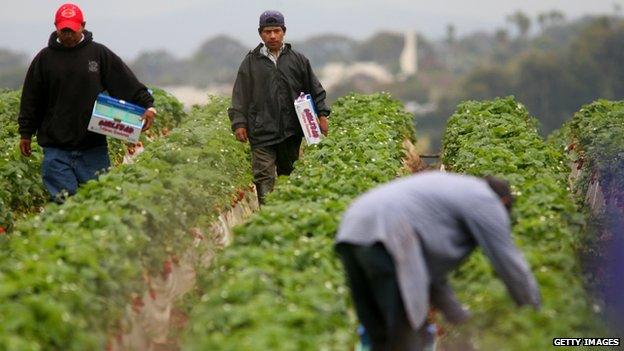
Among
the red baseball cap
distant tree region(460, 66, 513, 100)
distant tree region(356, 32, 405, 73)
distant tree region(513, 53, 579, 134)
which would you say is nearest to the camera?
the red baseball cap

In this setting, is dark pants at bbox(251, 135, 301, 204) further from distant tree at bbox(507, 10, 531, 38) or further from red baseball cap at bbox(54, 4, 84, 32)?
distant tree at bbox(507, 10, 531, 38)

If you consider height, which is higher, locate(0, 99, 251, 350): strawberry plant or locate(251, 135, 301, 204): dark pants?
locate(0, 99, 251, 350): strawberry plant

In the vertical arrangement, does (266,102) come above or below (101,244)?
above

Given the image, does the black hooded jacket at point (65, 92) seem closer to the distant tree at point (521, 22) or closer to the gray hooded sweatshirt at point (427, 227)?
the gray hooded sweatshirt at point (427, 227)

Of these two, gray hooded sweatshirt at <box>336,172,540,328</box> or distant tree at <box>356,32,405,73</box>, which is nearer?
gray hooded sweatshirt at <box>336,172,540,328</box>

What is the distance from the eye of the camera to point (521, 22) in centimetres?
16525

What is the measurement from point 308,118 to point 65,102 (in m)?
2.58

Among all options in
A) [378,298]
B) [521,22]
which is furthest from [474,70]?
[378,298]

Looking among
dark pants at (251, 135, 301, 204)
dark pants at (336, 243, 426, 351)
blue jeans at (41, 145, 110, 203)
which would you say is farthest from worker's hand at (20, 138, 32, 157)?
dark pants at (336, 243, 426, 351)

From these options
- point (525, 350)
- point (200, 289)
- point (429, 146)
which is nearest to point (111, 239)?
point (200, 289)

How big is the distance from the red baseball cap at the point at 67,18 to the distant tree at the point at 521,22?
154m

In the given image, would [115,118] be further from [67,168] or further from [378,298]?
[378,298]

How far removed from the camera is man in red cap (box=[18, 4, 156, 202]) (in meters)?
10.3

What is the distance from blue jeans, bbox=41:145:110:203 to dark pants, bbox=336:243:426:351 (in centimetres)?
410
